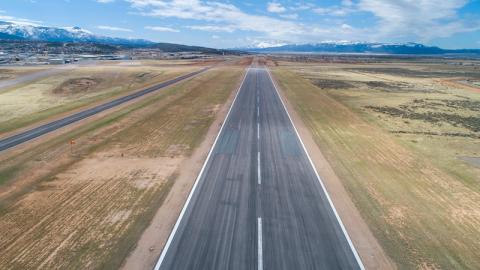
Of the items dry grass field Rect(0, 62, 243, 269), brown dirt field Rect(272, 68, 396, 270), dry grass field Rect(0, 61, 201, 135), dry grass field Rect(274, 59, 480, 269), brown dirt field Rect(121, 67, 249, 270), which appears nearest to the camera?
brown dirt field Rect(121, 67, 249, 270)

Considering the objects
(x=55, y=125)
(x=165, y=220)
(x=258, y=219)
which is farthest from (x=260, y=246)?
(x=55, y=125)

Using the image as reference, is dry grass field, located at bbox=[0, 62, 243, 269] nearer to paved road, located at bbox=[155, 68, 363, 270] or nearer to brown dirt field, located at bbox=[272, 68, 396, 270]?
paved road, located at bbox=[155, 68, 363, 270]

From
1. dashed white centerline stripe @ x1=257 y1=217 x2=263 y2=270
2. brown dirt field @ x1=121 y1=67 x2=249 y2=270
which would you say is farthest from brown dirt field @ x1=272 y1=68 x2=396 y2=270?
brown dirt field @ x1=121 y1=67 x2=249 y2=270

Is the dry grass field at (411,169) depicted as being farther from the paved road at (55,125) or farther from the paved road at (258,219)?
the paved road at (55,125)

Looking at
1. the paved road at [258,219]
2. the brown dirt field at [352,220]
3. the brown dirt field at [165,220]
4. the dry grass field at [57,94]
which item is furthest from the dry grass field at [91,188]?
the dry grass field at [57,94]

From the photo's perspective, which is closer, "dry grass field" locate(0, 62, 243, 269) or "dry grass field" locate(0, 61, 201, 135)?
"dry grass field" locate(0, 62, 243, 269)

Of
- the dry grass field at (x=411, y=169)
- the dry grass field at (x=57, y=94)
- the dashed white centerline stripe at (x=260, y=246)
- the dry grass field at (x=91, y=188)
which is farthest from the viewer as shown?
the dry grass field at (x=57, y=94)
